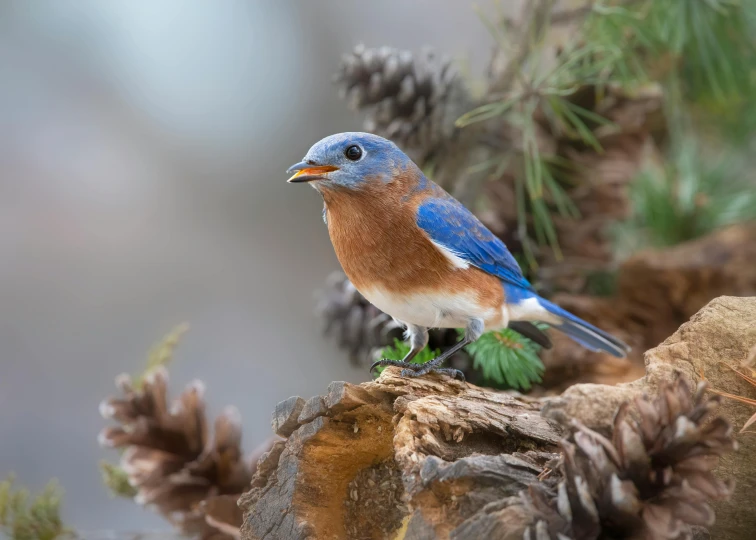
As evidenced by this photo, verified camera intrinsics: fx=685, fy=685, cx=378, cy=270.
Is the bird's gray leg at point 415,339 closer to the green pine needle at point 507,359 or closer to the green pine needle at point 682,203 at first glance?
the green pine needle at point 507,359

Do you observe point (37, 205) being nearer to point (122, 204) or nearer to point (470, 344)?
point (122, 204)

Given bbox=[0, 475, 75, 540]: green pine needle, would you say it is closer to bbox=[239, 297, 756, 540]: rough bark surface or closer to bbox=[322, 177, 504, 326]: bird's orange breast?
bbox=[239, 297, 756, 540]: rough bark surface

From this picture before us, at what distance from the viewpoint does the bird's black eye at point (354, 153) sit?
63.5 inches

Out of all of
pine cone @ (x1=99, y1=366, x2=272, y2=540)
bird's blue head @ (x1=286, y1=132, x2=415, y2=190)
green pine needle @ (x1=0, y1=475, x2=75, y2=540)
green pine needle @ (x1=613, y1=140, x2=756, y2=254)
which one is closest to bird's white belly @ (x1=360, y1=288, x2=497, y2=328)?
bird's blue head @ (x1=286, y1=132, x2=415, y2=190)

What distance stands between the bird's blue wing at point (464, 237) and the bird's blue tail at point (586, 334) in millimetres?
121

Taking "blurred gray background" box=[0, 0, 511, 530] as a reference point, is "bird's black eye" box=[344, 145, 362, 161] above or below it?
below

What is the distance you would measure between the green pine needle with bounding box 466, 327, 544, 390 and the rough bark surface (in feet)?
1.33

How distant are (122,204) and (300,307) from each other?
3.31ft

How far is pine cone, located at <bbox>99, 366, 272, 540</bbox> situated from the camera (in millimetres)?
1863

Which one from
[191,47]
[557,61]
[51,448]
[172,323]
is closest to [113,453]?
[51,448]

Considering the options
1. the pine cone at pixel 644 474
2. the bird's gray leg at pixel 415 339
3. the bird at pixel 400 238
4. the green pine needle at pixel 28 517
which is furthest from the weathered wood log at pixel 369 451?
the green pine needle at pixel 28 517

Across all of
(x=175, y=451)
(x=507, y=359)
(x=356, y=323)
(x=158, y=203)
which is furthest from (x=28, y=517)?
(x=158, y=203)

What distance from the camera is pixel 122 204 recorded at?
3.31m

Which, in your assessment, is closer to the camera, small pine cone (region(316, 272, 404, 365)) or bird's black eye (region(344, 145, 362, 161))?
bird's black eye (region(344, 145, 362, 161))
